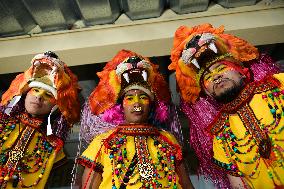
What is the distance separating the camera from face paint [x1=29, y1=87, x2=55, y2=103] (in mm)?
2176

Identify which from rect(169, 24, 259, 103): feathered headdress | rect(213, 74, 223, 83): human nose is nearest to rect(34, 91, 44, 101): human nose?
rect(169, 24, 259, 103): feathered headdress

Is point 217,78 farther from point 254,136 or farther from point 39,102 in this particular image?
point 39,102

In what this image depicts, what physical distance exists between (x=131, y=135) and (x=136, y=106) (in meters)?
0.19

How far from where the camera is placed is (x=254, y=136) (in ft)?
6.16

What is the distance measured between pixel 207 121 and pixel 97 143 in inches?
29.4

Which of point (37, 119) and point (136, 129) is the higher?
point (37, 119)

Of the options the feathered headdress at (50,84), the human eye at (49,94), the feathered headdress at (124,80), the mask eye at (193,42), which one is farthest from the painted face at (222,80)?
the human eye at (49,94)

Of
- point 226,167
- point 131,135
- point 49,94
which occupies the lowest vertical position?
point 226,167

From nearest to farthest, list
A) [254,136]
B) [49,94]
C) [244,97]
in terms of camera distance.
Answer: [254,136]
[244,97]
[49,94]

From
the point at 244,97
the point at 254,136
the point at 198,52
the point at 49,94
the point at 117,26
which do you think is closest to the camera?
the point at 254,136

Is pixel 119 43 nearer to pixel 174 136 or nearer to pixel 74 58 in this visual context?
pixel 74 58

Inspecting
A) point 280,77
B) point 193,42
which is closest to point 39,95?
point 193,42

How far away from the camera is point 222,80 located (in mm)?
2014

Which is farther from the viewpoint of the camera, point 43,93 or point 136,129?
point 43,93
